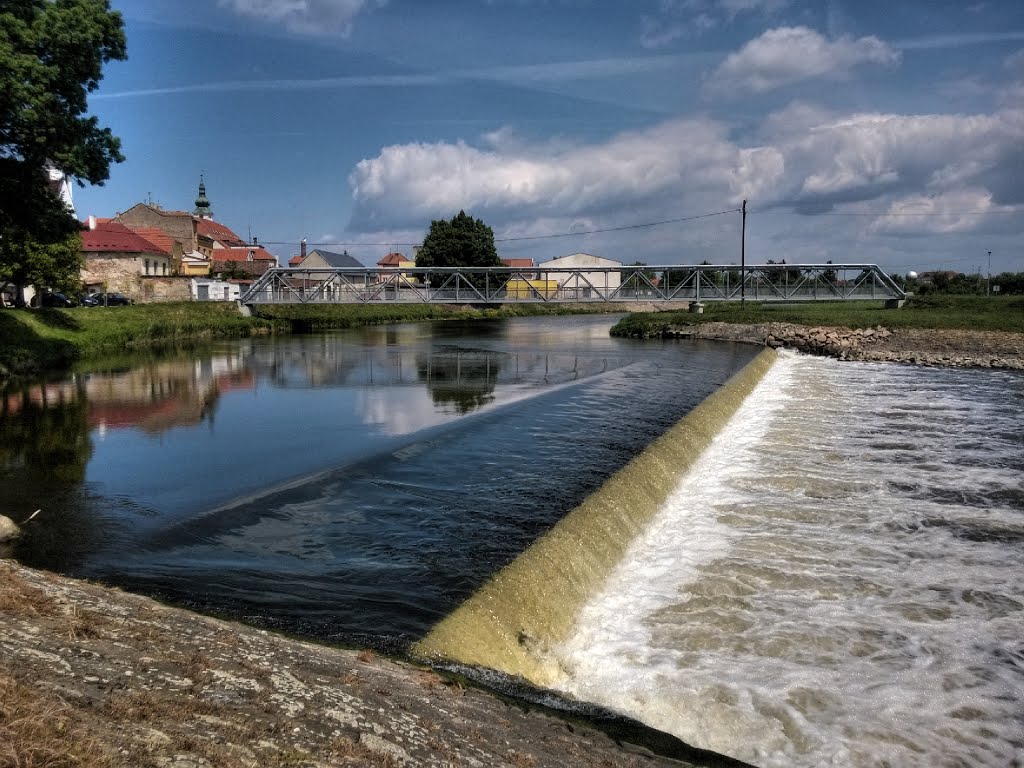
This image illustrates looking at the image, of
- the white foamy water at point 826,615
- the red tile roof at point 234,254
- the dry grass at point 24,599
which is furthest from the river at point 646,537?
the red tile roof at point 234,254

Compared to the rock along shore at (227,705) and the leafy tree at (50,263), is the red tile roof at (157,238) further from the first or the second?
the rock along shore at (227,705)

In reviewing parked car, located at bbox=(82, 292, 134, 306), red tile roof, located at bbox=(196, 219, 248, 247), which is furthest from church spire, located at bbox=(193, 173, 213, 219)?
parked car, located at bbox=(82, 292, 134, 306)

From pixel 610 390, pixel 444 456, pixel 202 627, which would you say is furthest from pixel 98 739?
pixel 610 390

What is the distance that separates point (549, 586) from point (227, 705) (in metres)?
3.83

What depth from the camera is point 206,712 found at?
3637 mm

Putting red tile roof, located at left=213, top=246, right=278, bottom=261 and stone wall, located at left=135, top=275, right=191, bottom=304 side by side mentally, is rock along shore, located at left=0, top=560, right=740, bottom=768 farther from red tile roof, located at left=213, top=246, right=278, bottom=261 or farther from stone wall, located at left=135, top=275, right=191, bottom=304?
red tile roof, located at left=213, top=246, right=278, bottom=261

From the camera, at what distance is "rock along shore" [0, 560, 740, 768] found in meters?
3.15

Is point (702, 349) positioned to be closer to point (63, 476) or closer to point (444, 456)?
point (444, 456)

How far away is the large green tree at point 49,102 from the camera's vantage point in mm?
19781

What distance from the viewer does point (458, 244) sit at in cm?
8412

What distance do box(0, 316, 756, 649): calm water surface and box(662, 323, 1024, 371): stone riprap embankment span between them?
14546 mm

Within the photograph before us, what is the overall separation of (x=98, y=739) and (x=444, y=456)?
9769mm

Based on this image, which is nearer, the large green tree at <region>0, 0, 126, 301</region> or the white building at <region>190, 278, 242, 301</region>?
the large green tree at <region>0, 0, 126, 301</region>

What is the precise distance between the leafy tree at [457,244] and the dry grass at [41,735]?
81.7m
